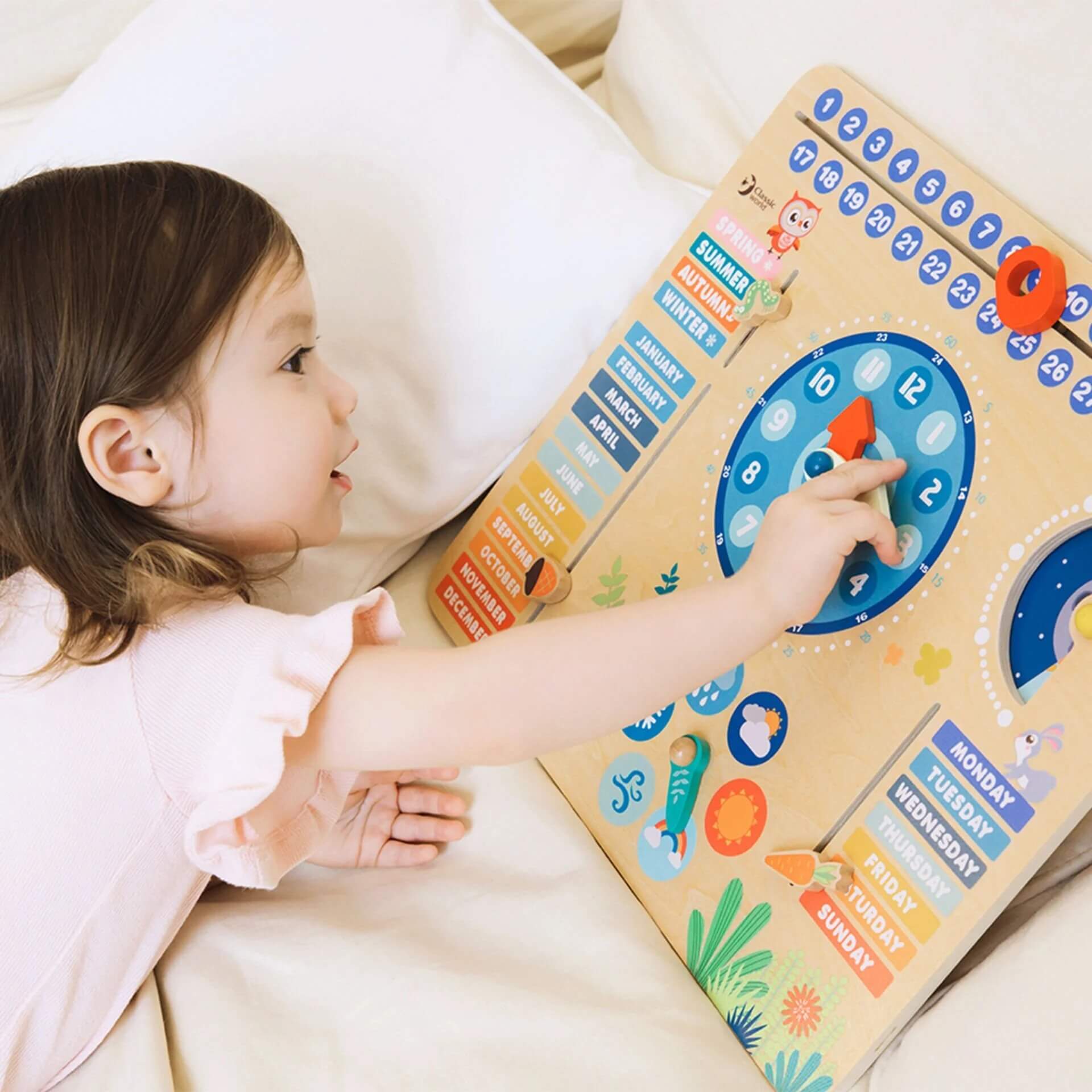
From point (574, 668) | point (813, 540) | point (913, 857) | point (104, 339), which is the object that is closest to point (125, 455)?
point (104, 339)

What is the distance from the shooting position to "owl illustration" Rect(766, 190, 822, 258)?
718 mm

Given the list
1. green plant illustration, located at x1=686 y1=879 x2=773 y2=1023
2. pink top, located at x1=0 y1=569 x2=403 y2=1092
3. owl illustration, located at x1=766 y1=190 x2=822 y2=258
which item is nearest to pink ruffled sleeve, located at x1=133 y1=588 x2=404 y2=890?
pink top, located at x1=0 y1=569 x2=403 y2=1092

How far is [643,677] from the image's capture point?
0.60 meters

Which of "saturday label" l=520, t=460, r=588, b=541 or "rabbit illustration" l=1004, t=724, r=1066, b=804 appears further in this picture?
"saturday label" l=520, t=460, r=588, b=541

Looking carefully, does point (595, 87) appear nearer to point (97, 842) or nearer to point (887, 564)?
point (887, 564)

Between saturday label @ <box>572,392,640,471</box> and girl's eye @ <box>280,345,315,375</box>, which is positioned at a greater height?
saturday label @ <box>572,392,640,471</box>

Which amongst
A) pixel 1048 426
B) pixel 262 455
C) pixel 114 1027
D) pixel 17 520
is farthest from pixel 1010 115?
pixel 114 1027

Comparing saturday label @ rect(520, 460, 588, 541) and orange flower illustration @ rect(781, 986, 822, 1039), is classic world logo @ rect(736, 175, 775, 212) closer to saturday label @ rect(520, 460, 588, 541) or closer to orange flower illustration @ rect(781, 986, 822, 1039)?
saturday label @ rect(520, 460, 588, 541)

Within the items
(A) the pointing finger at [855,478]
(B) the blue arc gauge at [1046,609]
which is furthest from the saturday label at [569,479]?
(B) the blue arc gauge at [1046,609]

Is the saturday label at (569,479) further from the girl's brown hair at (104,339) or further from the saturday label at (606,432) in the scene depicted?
the girl's brown hair at (104,339)

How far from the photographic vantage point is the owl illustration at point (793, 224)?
718mm

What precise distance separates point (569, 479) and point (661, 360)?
4.4 inches

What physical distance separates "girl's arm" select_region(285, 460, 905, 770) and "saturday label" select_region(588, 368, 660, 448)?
0.19 m

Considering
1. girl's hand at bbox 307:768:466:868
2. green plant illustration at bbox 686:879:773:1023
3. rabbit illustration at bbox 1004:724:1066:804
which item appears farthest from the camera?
girl's hand at bbox 307:768:466:868
